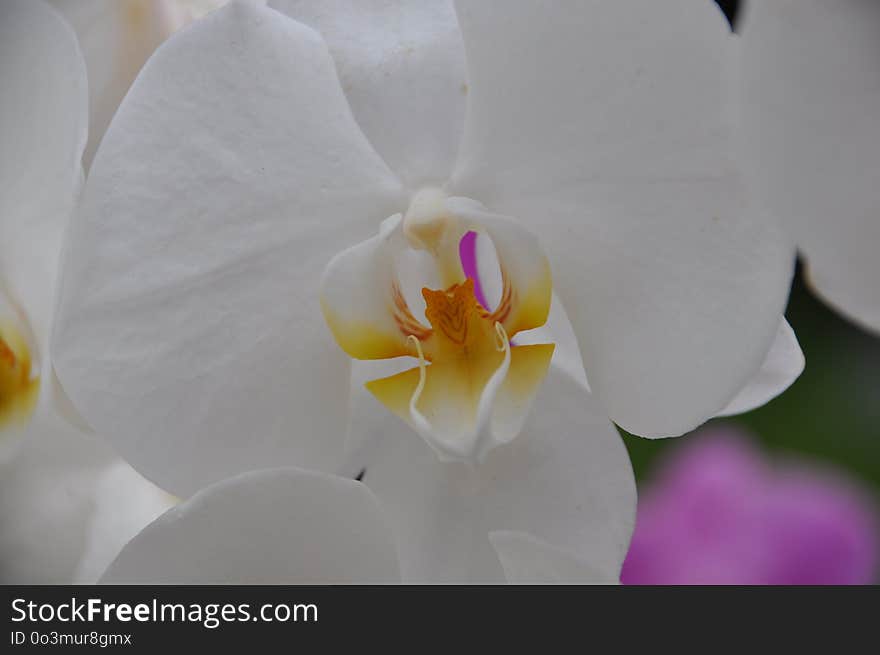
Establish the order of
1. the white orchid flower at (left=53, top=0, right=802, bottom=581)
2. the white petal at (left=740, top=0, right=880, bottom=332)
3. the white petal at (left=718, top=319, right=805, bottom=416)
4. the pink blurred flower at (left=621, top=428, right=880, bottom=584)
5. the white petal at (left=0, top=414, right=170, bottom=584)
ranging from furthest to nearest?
the pink blurred flower at (left=621, top=428, right=880, bottom=584)
the white petal at (left=0, top=414, right=170, bottom=584)
the white petal at (left=718, top=319, right=805, bottom=416)
the white orchid flower at (left=53, top=0, right=802, bottom=581)
the white petal at (left=740, top=0, right=880, bottom=332)

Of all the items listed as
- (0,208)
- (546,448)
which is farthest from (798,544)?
(0,208)

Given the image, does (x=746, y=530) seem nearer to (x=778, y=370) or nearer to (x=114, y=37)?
(x=778, y=370)

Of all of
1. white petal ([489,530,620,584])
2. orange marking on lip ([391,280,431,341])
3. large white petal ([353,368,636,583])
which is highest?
orange marking on lip ([391,280,431,341])

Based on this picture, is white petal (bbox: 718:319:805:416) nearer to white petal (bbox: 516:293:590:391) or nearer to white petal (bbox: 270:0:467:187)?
white petal (bbox: 516:293:590:391)

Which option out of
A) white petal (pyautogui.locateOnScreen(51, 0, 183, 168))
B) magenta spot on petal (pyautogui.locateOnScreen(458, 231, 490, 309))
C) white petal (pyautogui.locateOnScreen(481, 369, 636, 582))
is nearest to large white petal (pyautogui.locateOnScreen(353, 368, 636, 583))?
white petal (pyautogui.locateOnScreen(481, 369, 636, 582))
